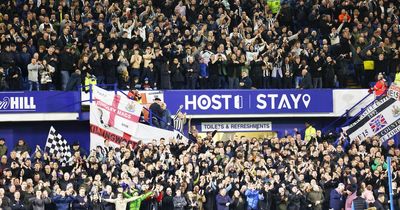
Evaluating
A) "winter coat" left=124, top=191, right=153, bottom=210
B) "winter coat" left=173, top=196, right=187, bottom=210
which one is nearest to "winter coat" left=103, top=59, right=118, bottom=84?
"winter coat" left=124, top=191, right=153, bottom=210

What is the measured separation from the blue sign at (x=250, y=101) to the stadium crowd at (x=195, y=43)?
1.11ft

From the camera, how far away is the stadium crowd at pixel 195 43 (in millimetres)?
44656

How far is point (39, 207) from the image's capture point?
3859 cm

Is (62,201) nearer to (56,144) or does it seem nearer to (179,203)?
(179,203)

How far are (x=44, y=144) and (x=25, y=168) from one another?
5561mm

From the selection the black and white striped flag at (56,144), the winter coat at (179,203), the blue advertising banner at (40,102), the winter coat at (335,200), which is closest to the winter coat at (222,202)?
the winter coat at (179,203)

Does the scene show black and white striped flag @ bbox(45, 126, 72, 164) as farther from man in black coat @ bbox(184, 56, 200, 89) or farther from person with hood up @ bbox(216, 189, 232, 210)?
person with hood up @ bbox(216, 189, 232, 210)

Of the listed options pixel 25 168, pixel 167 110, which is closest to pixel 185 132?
pixel 167 110

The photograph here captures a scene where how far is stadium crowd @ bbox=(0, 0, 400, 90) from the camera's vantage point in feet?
147

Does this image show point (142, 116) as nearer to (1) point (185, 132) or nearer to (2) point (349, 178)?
(1) point (185, 132)

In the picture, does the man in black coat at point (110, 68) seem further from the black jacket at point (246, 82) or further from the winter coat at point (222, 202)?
the winter coat at point (222, 202)

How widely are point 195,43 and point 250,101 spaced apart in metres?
2.90

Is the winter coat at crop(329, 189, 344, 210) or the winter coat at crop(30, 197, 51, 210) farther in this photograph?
the winter coat at crop(329, 189, 344, 210)

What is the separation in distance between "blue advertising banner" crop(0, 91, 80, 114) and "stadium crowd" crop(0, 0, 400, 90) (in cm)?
37
